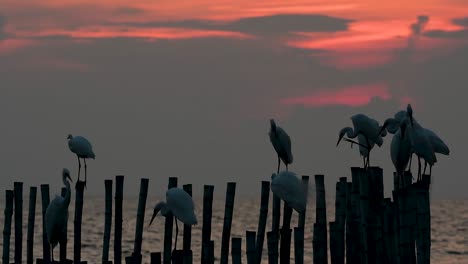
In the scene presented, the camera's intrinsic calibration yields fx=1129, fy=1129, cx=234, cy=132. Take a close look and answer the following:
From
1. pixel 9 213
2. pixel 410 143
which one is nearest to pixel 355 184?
pixel 410 143

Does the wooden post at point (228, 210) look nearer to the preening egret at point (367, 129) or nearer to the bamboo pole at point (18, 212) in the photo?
the preening egret at point (367, 129)

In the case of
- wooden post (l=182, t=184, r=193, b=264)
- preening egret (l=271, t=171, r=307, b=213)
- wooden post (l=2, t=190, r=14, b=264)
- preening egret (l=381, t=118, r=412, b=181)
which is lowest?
wooden post (l=2, t=190, r=14, b=264)

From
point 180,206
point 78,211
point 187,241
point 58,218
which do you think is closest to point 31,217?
point 78,211

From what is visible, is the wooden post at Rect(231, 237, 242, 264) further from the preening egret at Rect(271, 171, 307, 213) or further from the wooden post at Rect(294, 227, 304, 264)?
the preening egret at Rect(271, 171, 307, 213)

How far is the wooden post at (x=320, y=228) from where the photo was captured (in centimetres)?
1670

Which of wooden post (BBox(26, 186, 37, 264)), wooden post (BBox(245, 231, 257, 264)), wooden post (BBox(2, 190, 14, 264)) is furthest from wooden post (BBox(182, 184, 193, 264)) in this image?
wooden post (BBox(2, 190, 14, 264))

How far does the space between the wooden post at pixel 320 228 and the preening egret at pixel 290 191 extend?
501mm

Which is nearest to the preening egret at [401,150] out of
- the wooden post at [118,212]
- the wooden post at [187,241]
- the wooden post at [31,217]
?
the wooden post at [187,241]

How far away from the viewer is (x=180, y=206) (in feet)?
62.7

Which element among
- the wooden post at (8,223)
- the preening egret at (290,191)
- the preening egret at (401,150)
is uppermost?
the preening egret at (401,150)

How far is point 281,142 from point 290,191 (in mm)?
4667

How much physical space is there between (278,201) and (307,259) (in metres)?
27.5

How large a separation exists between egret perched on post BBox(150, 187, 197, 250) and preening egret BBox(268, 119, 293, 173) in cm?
346

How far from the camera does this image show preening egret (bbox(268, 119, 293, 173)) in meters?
22.5
